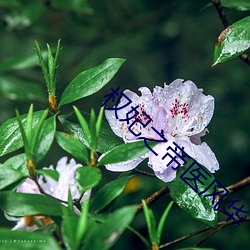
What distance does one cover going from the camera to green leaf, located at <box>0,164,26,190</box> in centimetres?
93

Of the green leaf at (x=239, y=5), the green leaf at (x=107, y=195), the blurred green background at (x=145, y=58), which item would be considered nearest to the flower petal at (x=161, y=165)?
the green leaf at (x=107, y=195)

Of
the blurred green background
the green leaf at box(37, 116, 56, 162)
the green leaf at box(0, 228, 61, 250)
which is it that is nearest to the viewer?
the green leaf at box(0, 228, 61, 250)

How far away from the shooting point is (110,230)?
29.5 inches

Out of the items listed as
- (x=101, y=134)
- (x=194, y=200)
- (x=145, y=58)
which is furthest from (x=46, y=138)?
(x=145, y=58)

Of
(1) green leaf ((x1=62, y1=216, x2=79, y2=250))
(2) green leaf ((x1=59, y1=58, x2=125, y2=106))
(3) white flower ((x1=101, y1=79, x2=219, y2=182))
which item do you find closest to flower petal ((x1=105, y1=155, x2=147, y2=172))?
(3) white flower ((x1=101, y1=79, x2=219, y2=182))

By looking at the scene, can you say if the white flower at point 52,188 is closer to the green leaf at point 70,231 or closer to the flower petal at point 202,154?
the flower petal at point 202,154

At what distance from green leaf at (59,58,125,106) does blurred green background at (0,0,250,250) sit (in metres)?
0.90

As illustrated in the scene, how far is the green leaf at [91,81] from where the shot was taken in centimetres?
109

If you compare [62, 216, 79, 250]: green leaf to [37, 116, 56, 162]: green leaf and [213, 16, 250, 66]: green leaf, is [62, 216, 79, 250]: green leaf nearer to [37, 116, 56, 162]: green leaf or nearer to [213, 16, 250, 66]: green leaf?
[37, 116, 56, 162]: green leaf

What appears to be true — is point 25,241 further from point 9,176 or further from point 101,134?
point 101,134

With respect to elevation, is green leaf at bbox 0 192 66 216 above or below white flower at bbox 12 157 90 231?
above

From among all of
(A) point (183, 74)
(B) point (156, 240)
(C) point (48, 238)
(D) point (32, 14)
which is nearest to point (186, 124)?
(B) point (156, 240)

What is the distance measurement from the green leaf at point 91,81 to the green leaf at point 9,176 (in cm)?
19

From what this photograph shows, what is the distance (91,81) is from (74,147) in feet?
0.61
